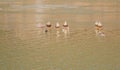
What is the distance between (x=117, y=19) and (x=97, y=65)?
556 inches

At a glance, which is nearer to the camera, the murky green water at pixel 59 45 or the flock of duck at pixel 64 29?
the murky green water at pixel 59 45

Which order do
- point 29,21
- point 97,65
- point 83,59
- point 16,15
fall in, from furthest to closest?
1. point 16,15
2. point 29,21
3. point 83,59
4. point 97,65

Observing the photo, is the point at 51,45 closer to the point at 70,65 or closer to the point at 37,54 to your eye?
the point at 37,54

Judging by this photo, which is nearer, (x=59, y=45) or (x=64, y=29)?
(x=59, y=45)

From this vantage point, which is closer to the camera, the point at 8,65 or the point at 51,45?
the point at 8,65

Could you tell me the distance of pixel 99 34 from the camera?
78.8ft

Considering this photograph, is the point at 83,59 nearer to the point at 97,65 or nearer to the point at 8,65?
the point at 97,65

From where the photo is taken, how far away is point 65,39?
22531 mm

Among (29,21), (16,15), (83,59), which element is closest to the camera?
(83,59)

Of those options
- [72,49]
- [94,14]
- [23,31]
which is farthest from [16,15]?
[72,49]

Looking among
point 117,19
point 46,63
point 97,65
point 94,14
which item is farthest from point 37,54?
point 94,14

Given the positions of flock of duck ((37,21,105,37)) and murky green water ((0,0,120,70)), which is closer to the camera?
murky green water ((0,0,120,70))

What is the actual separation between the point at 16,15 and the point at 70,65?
16783mm

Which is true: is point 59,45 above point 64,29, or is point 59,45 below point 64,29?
below
